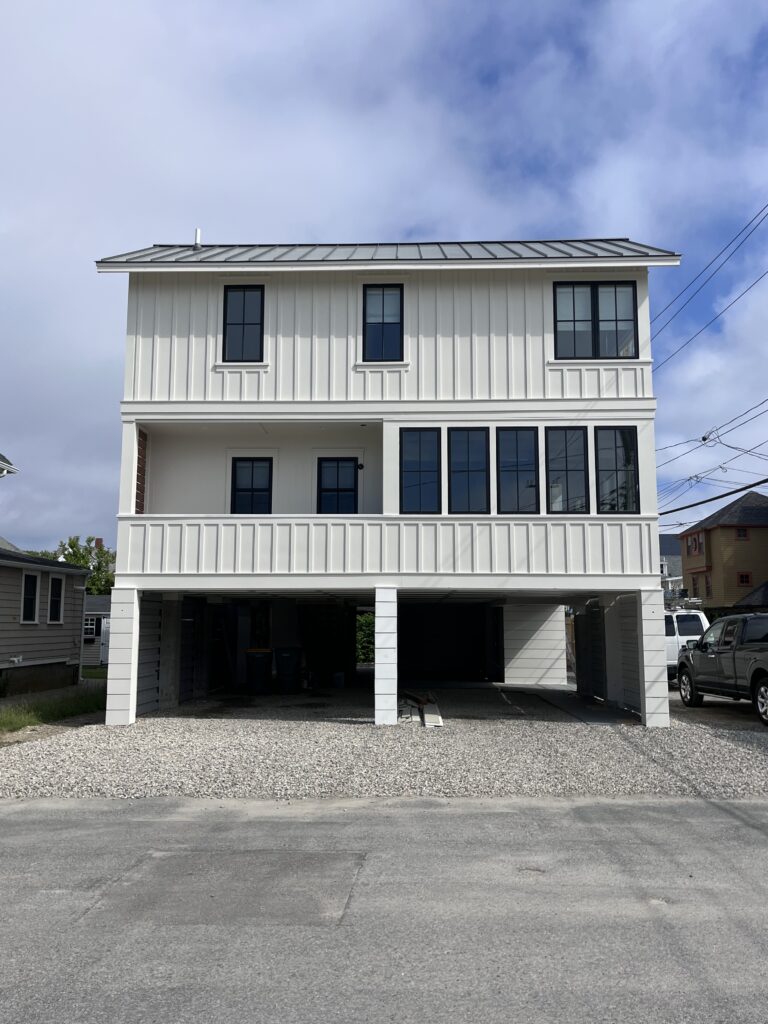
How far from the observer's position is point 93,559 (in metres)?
49.1

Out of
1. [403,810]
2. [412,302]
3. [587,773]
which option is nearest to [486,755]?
[587,773]

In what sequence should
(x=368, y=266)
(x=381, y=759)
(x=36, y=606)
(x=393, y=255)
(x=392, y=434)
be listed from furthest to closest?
(x=36, y=606) → (x=393, y=255) → (x=368, y=266) → (x=392, y=434) → (x=381, y=759)

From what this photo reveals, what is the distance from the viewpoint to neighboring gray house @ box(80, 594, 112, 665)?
35.9 meters

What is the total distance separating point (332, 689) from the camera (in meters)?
21.5

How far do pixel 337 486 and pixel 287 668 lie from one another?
17.4ft

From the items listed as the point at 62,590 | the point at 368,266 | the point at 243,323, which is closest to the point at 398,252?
the point at 368,266

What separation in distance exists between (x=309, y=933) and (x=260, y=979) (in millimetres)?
707

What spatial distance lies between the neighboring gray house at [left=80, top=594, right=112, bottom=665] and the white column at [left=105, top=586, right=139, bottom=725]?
21595 mm

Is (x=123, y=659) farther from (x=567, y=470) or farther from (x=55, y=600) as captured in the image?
(x=55, y=600)

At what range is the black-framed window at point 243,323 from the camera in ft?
51.6

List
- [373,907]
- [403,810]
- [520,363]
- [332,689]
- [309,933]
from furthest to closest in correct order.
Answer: [332,689] → [520,363] → [403,810] → [373,907] → [309,933]

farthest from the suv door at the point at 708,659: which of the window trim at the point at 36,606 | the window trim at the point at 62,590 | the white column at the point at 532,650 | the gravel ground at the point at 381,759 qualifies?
the window trim at the point at 62,590

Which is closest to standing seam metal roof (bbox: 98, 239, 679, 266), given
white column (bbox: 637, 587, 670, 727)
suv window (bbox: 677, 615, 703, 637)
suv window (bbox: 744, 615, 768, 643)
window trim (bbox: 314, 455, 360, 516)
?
window trim (bbox: 314, 455, 360, 516)

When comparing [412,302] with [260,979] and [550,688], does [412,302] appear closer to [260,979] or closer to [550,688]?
[550,688]
